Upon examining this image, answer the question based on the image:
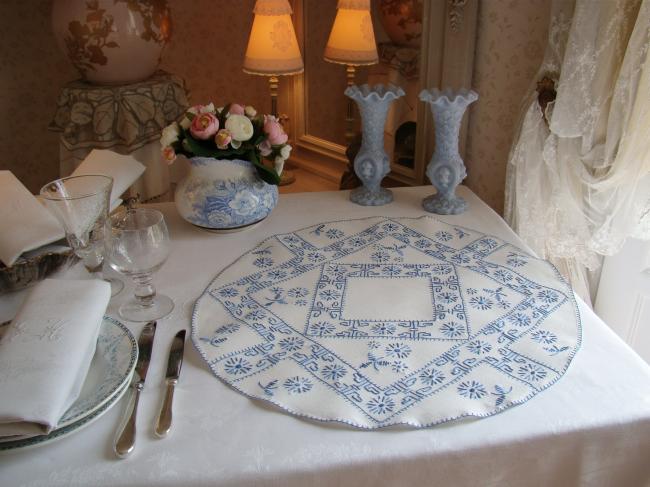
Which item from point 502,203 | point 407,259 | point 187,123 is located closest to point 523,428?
point 407,259

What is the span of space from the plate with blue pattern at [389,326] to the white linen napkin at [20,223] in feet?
1.01

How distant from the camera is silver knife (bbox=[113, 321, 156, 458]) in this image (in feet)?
2.10

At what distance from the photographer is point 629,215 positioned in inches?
41.9

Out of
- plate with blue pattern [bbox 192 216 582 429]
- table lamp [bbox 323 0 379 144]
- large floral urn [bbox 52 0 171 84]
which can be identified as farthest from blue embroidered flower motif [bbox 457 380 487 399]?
large floral urn [bbox 52 0 171 84]

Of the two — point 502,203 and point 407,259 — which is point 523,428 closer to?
point 407,259

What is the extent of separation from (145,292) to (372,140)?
63cm

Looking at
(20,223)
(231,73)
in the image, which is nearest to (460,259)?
(20,223)

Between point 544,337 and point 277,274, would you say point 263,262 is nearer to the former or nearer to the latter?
point 277,274

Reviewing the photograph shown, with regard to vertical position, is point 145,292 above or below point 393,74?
below

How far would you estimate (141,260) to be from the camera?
2.92ft

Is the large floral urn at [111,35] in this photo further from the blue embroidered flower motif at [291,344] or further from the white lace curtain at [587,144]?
the blue embroidered flower motif at [291,344]

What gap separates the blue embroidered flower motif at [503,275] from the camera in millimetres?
982

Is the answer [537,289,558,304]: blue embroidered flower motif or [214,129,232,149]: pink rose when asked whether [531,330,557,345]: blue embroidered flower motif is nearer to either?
[537,289,558,304]: blue embroidered flower motif

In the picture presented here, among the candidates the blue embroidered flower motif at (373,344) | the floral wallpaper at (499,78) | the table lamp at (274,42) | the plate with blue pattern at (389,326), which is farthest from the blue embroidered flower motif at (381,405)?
the table lamp at (274,42)
